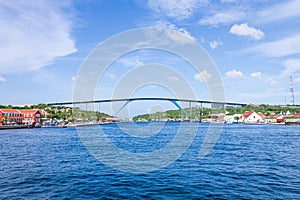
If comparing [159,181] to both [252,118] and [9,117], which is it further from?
[252,118]

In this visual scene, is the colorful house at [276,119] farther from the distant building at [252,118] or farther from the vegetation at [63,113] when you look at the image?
the vegetation at [63,113]

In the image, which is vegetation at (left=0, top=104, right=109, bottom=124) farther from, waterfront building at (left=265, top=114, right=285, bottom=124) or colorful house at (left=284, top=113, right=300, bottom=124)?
colorful house at (left=284, top=113, right=300, bottom=124)

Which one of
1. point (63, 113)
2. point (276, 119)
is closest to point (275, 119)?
point (276, 119)

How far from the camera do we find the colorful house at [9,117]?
66.8 m

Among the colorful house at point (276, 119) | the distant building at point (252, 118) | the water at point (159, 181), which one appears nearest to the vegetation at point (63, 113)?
the distant building at point (252, 118)

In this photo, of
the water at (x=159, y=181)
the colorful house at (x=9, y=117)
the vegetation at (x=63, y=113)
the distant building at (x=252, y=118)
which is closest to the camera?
the water at (x=159, y=181)

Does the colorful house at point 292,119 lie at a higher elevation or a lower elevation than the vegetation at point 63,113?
lower

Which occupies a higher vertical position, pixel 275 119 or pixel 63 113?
pixel 63 113

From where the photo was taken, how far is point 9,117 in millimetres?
70625

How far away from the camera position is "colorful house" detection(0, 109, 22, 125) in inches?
2630

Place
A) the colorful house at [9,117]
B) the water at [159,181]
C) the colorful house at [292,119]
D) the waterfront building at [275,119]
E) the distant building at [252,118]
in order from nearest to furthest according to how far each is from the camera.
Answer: the water at [159,181]
the colorful house at [9,117]
the colorful house at [292,119]
the waterfront building at [275,119]
the distant building at [252,118]

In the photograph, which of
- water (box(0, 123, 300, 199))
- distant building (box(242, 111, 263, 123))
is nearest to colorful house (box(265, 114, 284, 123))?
distant building (box(242, 111, 263, 123))

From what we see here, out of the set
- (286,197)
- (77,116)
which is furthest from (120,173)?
(77,116)

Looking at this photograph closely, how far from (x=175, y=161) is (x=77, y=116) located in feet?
324
